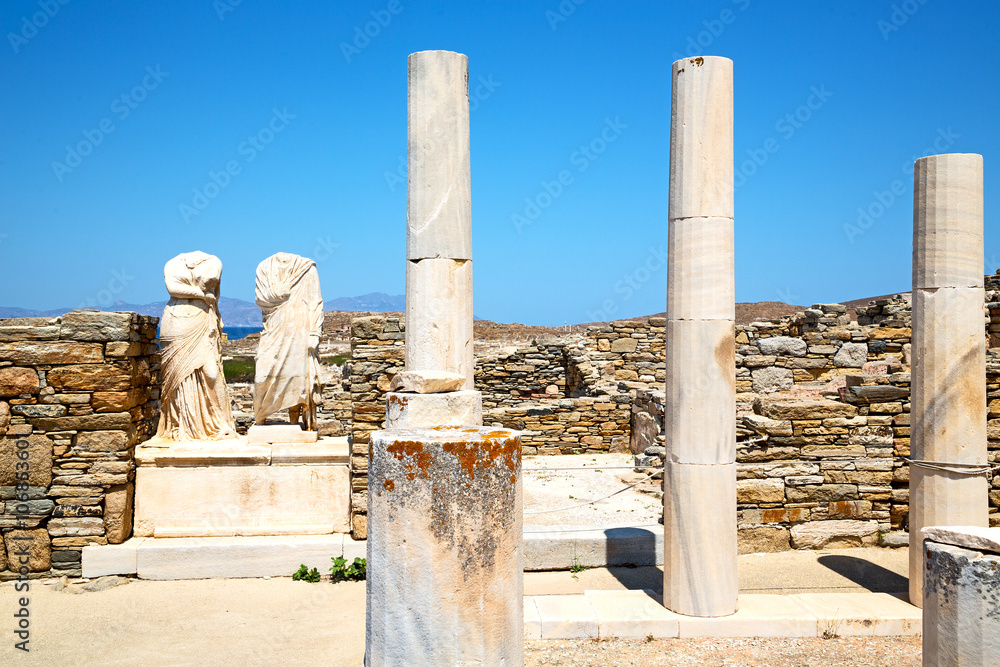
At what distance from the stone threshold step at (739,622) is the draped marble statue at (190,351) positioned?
3.75m

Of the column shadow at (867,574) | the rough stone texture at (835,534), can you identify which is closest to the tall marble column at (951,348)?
the column shadow at (867,574)

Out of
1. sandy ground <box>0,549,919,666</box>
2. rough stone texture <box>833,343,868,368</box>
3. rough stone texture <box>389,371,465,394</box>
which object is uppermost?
rough stone texture <box>833,343,868,368</box>

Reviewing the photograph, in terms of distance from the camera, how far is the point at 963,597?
112 inches

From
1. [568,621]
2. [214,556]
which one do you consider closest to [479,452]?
[568,621]

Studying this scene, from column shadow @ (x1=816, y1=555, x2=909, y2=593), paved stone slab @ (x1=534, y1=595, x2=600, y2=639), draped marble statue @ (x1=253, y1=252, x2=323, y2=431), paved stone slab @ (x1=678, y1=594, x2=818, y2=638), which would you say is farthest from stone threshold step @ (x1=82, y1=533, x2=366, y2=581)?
column shadow @ (x1=816, y1=555, x2=909, y2=593)

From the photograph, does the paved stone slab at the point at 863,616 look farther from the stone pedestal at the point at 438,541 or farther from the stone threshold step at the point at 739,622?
the stone pedestal at the point at 438,541

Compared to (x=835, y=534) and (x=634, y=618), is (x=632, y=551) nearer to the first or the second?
(x=634, y=618)

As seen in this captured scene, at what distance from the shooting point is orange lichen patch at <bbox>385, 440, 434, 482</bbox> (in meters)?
2.20

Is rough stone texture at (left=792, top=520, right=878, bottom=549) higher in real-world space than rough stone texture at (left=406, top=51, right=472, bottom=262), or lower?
lower

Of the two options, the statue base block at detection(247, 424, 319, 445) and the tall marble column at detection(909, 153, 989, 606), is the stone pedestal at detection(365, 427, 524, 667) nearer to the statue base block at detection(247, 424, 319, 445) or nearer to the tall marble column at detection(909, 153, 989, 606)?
the tall marble column at detection(909, 153, 989, 606)

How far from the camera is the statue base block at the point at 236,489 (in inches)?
252

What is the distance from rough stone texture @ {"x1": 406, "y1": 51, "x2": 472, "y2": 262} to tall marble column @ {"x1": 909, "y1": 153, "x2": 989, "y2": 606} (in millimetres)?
3546

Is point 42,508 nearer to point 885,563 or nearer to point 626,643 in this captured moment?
point 626,643

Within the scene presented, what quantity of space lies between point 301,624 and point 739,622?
3306 mm
